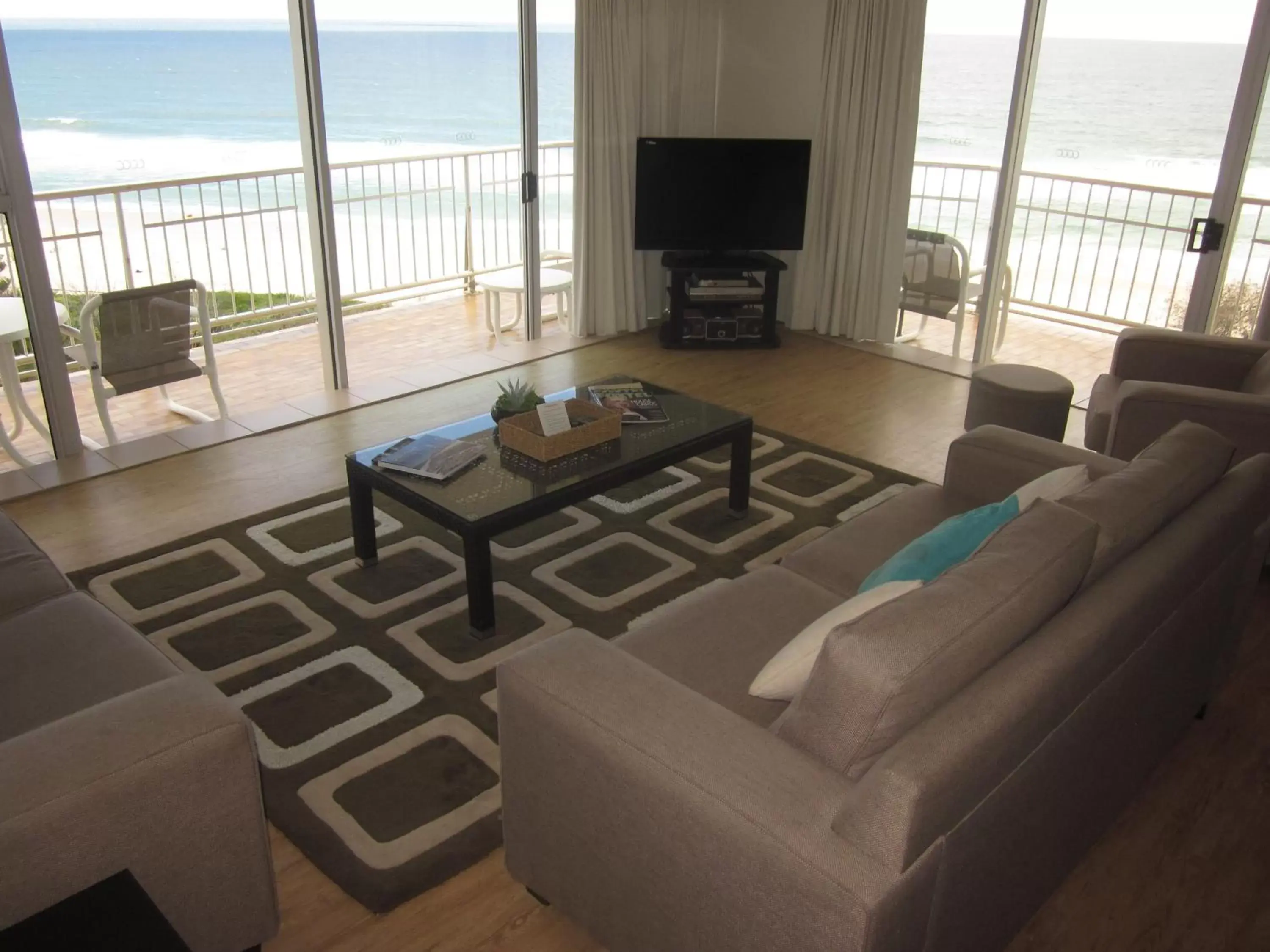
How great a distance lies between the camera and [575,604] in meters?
3.30

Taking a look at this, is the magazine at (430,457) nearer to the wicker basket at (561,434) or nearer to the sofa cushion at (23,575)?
the wicker basket at (561,434)

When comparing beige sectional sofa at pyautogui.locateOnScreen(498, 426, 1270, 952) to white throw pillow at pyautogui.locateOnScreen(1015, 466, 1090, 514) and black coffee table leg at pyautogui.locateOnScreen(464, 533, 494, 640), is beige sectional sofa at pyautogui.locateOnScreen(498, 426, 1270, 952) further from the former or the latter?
black coffee table leg at pyautogui.locateOnScreen(464, 533, 494, 640)

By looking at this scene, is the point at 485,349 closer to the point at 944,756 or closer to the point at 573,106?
the point at 573,106

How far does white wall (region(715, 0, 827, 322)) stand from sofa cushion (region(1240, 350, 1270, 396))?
2986 mm

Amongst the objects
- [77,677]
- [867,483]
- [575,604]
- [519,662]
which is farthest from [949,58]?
[77,677]

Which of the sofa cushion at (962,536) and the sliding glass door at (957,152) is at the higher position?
the sliding glass door at (957,152)

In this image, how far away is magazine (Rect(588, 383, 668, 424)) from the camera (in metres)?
3.69

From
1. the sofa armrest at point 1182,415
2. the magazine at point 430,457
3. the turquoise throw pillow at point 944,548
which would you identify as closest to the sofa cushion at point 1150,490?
the turquoise throw pillow at point 944,548

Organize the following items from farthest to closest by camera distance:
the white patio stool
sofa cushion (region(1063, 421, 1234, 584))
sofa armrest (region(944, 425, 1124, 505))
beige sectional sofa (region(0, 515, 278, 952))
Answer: the white patio stool → sofa armrest (region(944, 425, 1124, 505)) → sofa cushion (region(1063, 421, 1234, 584)) → beige sectional sofa (region(0, 515, 278, 952))

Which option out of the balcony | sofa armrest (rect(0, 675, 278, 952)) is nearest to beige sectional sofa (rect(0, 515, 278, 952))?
sofa armrest (rect(0, 675, 278, 952))

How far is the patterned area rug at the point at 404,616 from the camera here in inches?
95.0

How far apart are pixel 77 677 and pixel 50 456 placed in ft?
8.63

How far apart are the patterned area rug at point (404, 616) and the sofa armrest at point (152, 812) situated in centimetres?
42

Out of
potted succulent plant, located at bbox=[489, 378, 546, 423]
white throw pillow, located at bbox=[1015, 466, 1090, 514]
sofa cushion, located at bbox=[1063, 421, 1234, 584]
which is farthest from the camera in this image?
potted succulent plant, located at bbox=[489, 378, 546, 423]
